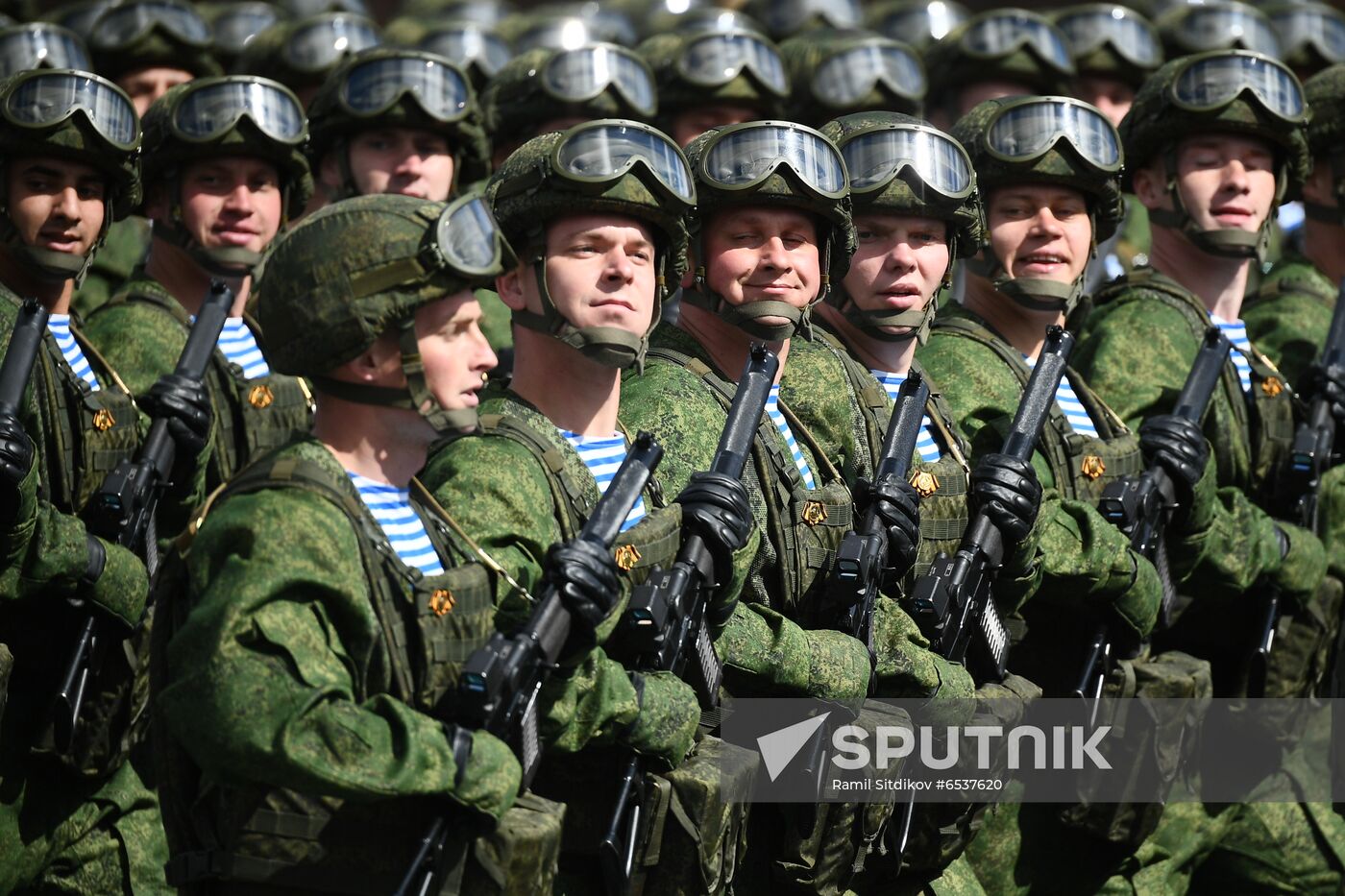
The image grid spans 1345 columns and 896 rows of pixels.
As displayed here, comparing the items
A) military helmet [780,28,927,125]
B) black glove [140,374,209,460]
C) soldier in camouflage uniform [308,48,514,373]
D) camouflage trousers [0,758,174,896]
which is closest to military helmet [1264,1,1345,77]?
military helmet [780,28,927,125]

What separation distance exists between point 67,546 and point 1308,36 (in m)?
10.8

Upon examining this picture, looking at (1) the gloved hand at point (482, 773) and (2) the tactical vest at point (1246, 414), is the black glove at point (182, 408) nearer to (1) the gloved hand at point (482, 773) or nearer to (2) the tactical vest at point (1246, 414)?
(1) the gloved hand at point (482, 773)

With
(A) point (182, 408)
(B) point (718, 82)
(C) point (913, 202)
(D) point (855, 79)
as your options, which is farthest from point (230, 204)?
(D) point (855, 79)

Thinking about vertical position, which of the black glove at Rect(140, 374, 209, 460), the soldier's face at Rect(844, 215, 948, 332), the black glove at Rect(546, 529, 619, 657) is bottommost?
the black glove at Rect(546, 529, 619, 657)

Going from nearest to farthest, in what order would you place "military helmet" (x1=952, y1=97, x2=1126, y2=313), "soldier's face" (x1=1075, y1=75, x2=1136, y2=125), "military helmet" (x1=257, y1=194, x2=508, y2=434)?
"military helmet" (x1=257, y1=194, x2=508, y2=434)
"military helmet" (x1=952, y1=97, x2=1126, y2=313)
"soldier's face" (x1=1075, y1=75, x2=1136, y2=125)

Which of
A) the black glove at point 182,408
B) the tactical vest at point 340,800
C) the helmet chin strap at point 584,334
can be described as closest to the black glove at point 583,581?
the tactical vest at point 340,800

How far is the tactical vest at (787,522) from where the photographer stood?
727 centimetres

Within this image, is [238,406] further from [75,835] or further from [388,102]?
[388,102]

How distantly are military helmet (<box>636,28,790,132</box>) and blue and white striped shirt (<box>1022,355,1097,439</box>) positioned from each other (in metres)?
4.48

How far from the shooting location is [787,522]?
23.9 feet

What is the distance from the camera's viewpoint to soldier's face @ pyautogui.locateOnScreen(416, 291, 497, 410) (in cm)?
570

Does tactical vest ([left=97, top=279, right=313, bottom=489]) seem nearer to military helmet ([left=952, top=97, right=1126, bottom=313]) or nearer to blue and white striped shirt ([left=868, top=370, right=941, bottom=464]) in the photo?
blue and white striped shirt ([left=868, top=370, right=941, bottom=464])

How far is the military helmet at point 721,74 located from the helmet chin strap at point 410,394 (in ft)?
24.1

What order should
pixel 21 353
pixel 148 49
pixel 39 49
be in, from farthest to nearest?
pixel 148 49 → pixel 39 49 → pixel 21 353
